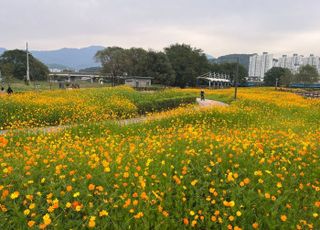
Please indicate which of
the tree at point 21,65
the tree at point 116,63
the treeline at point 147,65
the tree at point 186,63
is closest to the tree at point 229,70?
the tree at point 186,63

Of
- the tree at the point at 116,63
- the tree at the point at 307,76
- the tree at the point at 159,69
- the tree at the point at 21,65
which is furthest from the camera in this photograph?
the tree at the point at 307,76

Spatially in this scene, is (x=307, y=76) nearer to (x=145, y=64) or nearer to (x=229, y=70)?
(x=229, y=70)

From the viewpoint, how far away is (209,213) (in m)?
3.75

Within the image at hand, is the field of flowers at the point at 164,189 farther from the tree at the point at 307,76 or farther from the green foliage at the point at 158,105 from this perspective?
the tree at the point at 307,76

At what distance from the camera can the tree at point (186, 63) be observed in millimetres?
77000

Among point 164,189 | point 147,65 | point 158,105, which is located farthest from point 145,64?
point 164,189

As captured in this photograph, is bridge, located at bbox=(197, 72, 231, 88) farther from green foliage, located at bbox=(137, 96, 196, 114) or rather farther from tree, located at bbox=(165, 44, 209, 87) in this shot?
green foliage, located at bbox=(137, 96, 196, 114)

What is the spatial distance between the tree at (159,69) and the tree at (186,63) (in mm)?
9343

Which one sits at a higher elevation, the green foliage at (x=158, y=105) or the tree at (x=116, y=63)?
the tree at (x=116, y=63)

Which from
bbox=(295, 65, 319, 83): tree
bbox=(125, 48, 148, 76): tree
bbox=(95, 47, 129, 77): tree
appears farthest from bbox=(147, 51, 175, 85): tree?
bbox=(295, 65, 319, 83): tree

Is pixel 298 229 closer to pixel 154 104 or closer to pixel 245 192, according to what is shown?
pixel 245 192

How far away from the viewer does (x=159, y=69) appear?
66.4 meters

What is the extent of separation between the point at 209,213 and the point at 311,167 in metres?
2.32

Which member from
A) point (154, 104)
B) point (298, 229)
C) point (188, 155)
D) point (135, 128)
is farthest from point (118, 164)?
point (154, 104)
